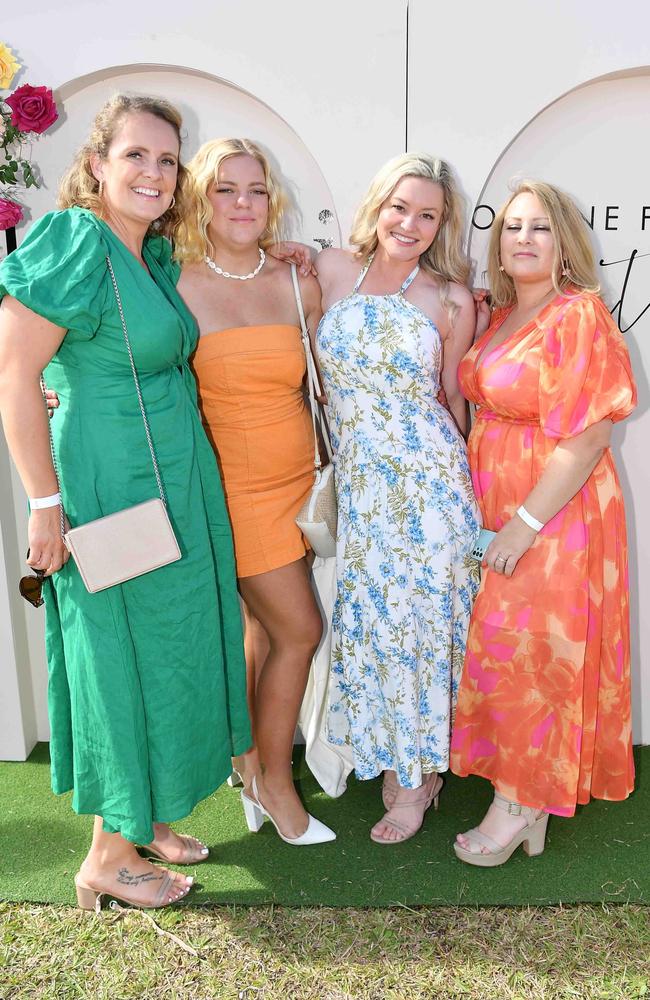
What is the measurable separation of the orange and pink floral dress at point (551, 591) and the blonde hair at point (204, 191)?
2.87 feet

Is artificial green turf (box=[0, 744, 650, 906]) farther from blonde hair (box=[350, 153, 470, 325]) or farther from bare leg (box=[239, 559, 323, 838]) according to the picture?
blonde hair (box=[350, 153, 470, 325])

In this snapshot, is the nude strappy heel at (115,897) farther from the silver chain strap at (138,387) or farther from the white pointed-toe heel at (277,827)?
the silver chain strap at (138,387)

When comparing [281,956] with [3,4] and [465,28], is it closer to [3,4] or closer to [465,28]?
[465,28]

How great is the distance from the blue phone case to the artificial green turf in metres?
1.00

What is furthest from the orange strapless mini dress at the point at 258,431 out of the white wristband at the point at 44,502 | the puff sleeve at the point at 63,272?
the white wristband at the point at 44,502

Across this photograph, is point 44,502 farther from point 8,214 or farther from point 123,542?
point 8,214

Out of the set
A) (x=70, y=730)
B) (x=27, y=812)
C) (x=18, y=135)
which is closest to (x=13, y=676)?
(x=27, y=812)

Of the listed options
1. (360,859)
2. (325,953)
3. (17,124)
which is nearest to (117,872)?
(325,953)

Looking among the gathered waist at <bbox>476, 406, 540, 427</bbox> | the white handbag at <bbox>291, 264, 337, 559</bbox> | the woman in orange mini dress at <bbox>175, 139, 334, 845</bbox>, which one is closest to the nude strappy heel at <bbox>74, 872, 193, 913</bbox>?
the woman in orange mini dress at <bbox>175, 139, 334, 845</bbox>

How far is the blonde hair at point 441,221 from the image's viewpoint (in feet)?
8.73

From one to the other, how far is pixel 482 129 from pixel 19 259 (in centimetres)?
167

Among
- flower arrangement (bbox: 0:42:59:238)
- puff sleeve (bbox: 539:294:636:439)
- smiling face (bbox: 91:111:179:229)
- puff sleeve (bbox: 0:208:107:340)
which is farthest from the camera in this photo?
flower arrangement (bbox: 0:42:59:238)

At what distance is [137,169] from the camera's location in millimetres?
2287

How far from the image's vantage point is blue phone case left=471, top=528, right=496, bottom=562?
8.80ft
